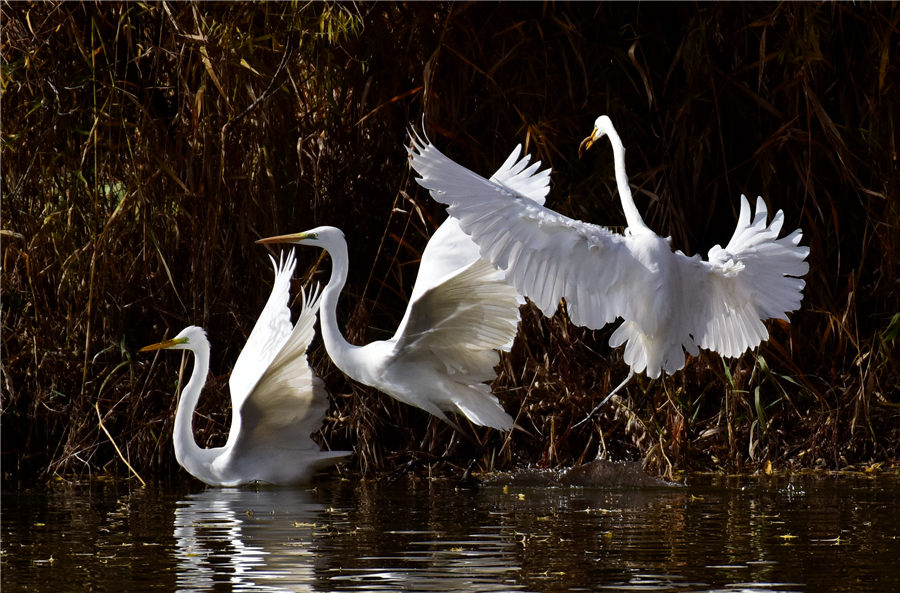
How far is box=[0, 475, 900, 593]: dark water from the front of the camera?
3732 mm

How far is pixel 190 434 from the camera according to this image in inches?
254

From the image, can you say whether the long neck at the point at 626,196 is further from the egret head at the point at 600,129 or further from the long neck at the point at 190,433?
the long neck at the point at 190,433

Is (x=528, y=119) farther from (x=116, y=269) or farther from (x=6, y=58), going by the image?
(x=6, y=58)

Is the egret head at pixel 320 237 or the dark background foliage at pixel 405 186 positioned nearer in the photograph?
the egret head at pixel 320 237

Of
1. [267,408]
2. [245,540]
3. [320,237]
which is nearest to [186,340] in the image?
[267,408]

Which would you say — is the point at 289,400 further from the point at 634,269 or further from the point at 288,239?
the point at 634,269

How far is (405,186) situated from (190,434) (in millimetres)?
1859

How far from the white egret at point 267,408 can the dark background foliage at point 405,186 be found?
1.35 feet

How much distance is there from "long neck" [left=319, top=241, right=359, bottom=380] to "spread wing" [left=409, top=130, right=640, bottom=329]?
4.13 feet

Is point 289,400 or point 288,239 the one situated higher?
point 288,239

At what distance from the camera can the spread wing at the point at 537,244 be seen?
513 centimetres

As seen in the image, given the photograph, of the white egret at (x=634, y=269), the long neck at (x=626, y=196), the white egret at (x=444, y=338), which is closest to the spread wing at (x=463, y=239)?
the white egret at (x=444, y=338)

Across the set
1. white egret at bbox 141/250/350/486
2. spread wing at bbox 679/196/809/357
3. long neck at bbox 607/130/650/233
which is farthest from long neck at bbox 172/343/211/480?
spread wing at bbox 679/196/809/357

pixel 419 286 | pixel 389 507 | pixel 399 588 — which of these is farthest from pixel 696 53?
pixel 399 588
